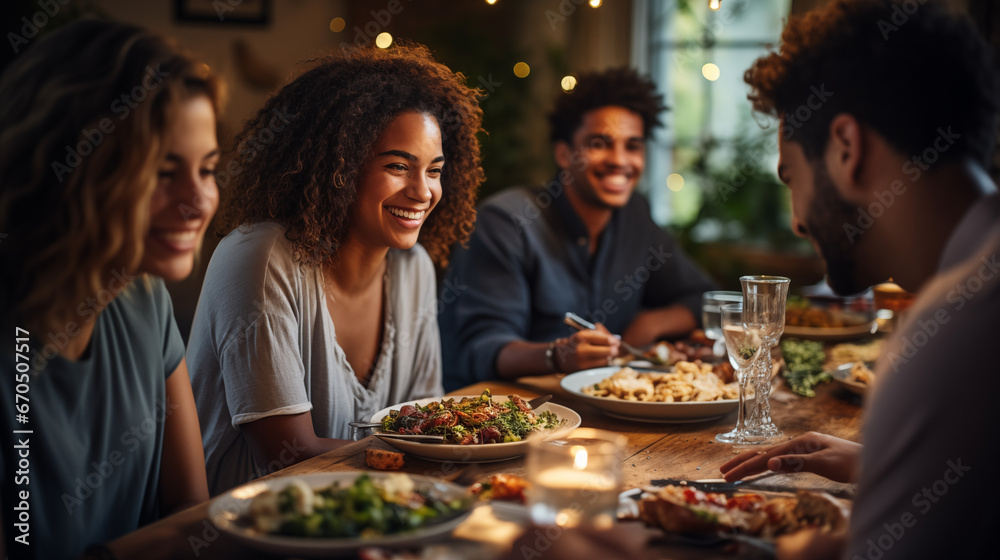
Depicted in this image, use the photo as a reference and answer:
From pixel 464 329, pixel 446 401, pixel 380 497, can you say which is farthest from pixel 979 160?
pixel 464 329

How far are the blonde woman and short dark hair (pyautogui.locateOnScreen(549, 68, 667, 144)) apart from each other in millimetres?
2345

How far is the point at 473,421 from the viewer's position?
5.17 ft

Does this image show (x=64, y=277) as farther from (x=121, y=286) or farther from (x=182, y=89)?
(x=182, y=89)

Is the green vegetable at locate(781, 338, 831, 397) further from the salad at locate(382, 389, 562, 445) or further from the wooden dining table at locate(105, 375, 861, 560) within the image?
the salad at locate(382, 389, 562, 445)

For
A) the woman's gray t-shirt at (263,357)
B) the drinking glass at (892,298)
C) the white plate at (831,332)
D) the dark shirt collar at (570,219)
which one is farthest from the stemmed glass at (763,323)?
the dark shirt collar at (570,219)

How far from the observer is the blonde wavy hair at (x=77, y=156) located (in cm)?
112

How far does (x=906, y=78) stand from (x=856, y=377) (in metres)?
1.19

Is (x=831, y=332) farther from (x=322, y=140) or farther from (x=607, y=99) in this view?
(x=322, y=140)

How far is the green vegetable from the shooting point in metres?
2.21

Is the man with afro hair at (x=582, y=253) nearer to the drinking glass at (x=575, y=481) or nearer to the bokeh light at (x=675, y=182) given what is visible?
the drinking glass at (x=575, y=481)

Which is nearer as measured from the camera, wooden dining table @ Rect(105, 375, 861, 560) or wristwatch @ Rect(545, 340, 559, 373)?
wooden dining table @ Rect(105, 375, 861, 560)

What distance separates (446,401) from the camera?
174 cm

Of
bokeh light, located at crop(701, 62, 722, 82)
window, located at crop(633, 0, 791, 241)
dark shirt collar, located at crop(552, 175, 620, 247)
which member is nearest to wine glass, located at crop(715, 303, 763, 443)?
dark shirt collar, located at crop(552, 175, 620, 247)

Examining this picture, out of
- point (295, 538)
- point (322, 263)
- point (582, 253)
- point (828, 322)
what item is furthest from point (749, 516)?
point (582, 253)
